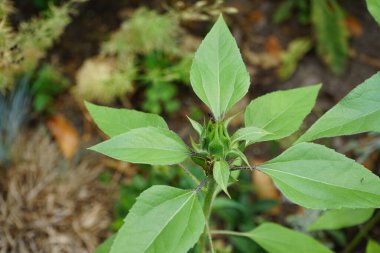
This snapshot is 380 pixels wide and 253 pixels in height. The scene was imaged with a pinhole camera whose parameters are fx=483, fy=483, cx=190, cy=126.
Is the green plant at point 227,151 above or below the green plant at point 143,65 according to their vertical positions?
above

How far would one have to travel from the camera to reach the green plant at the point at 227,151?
923 mm

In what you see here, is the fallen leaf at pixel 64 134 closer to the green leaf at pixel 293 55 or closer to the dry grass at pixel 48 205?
→ the dry grass at pixel 48 205

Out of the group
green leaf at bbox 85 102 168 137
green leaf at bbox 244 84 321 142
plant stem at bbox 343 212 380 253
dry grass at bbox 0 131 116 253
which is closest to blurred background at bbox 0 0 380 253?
dry grass at bbox 0 131 116 253

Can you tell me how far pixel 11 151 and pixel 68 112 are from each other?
612 millimetres

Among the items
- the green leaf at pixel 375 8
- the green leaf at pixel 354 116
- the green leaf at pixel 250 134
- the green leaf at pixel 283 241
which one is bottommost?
the green leaf at pixel 283 241

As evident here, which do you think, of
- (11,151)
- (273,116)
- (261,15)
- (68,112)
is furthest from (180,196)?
(261,15)

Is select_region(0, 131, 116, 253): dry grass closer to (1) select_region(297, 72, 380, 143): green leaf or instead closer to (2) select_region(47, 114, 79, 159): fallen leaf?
(2) select_region(47, 114, 79, 159): fallen leaf

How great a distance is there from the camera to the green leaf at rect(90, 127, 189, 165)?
0.94 meters

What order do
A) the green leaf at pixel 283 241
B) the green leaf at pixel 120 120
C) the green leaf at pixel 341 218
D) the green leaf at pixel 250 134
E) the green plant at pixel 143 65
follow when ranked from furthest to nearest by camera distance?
the green plant at pixel 143 65 < the green leaf at pixel 341 218 < the green leaf at pixel 283 241 < the green leaf at pixel 120 120 < the green leaf at pixel 250 134

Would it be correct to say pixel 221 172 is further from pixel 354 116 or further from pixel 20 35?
pixel 20 35

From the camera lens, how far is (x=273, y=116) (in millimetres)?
1111

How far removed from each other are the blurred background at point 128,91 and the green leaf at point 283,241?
1.52ft

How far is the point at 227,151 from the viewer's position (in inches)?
39.2

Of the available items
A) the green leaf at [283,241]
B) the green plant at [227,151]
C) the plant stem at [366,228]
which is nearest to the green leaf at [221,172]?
the green plant at [227,151]
